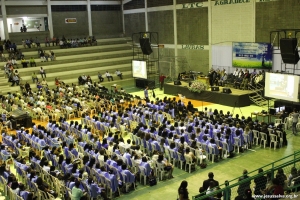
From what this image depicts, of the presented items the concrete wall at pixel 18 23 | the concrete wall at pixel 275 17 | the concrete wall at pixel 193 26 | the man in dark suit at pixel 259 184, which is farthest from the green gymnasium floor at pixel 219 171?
the concrete wall at pixel 18 23

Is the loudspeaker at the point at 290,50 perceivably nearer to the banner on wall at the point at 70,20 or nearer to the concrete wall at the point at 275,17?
the concrete wall at the point at 275,17

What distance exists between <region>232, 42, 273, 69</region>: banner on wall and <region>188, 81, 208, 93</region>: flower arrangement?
4.16 m

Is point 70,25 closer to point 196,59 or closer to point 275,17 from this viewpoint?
point 196,59

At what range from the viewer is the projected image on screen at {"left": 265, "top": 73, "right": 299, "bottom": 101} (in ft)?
60.7

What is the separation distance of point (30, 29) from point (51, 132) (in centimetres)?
2824

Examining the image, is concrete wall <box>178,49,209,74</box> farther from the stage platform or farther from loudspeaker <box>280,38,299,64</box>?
loudspeaker <box>280,38,299,64</box>

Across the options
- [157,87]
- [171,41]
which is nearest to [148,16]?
[171,41]

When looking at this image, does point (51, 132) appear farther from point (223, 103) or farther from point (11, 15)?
point (11, 15)

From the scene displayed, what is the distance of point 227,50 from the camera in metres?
29.6

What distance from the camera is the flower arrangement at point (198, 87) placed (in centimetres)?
2568

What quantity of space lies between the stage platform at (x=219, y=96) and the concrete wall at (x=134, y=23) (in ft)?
48.4

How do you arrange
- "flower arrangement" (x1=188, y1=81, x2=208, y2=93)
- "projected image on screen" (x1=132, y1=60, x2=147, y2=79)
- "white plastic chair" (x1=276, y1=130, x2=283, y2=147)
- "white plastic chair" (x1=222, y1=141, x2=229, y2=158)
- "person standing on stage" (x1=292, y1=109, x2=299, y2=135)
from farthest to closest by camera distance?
"projected image on screen" (x1=132, y1=60, x2=147, y2=79)
"flower arrangement" (x1=188, y1=81, x2=208, y2=93)
"person standing on stage" (x1=292, y1=109, x2=299, y2=135)
"white plastic chair" (x1=276, y1=130, x2=283, y2=147)
"white plastic chair" (x1=222, y1=141, x2=229, y2=158)

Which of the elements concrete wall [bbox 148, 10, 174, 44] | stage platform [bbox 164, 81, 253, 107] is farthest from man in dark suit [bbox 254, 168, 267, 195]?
concrete wall [bbox 148, 10, 174, 44]

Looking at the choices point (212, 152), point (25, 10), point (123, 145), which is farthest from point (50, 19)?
point (212, 152)
